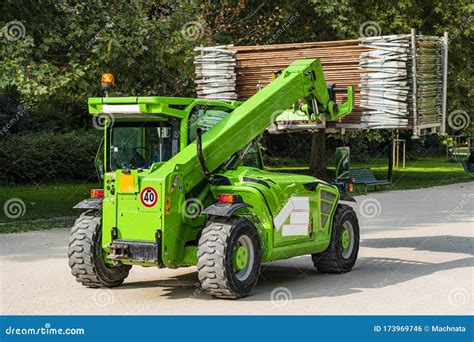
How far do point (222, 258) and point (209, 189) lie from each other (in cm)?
116

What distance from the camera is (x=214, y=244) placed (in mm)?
10492

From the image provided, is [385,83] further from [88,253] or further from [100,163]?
[88,253]

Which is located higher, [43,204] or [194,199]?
[194,199]

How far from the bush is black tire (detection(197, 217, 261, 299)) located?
20.4m

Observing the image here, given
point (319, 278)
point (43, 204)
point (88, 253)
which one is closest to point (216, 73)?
point (319, 278)

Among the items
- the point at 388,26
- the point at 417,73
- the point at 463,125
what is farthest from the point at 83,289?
the point at 463,125

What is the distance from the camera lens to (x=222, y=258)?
1041cm

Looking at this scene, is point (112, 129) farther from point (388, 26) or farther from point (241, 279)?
point (388, 26)

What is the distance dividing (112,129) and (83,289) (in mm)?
2074

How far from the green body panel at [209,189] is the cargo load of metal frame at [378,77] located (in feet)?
6.49

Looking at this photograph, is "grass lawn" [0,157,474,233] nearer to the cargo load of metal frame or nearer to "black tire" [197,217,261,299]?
the cargo load of metal frame

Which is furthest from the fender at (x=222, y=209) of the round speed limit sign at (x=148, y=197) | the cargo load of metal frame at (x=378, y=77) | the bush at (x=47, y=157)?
the bush at (x=47, y=157)

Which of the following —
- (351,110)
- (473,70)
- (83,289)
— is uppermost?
(473,70)

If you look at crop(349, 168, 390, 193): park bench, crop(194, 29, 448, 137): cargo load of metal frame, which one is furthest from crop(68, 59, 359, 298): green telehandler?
crop(349, 168, 390, 193): park bench
